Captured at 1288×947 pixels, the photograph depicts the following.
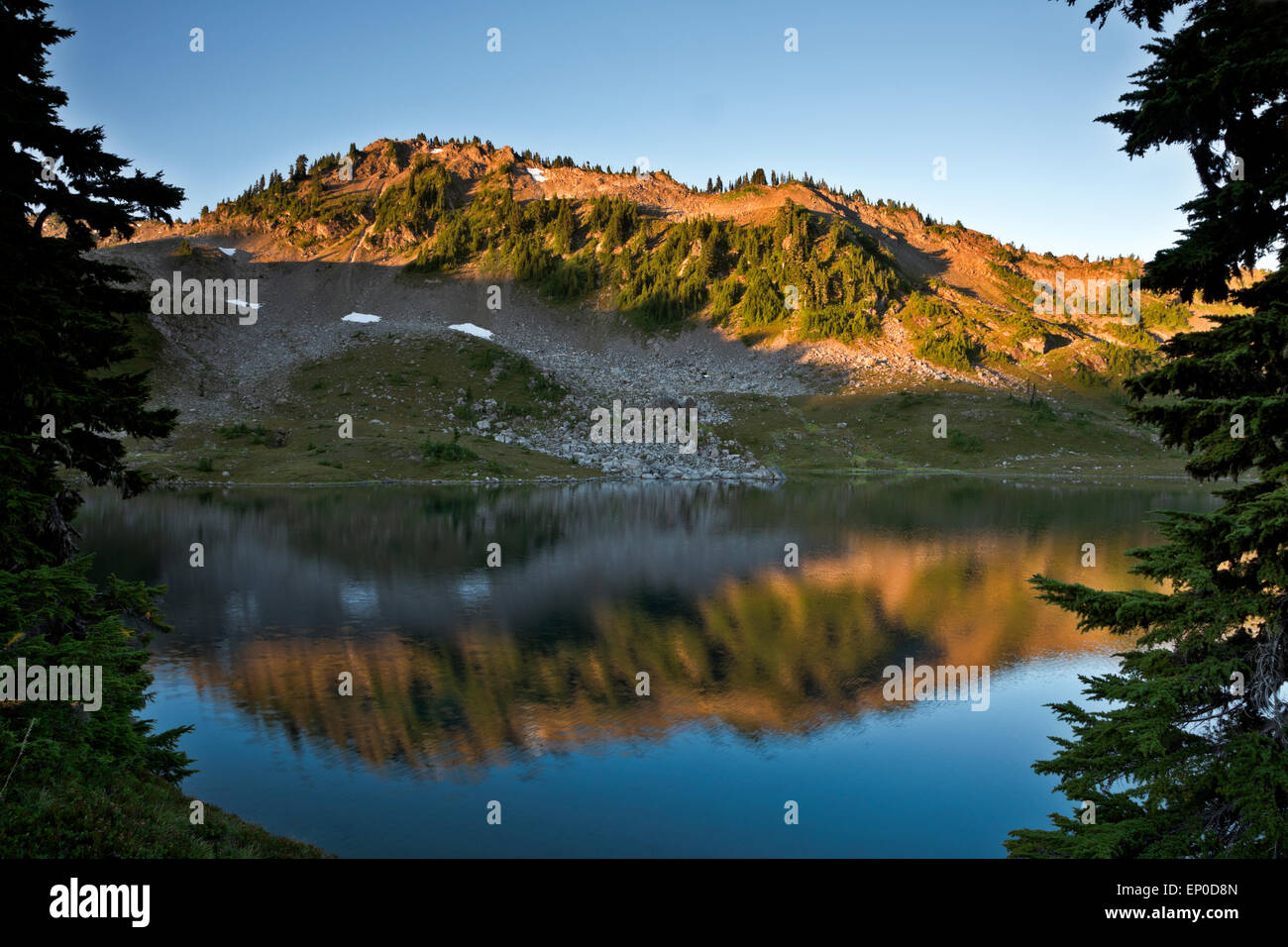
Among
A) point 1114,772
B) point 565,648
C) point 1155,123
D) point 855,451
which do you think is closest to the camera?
point 1114,772

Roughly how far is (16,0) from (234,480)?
77.2 metres

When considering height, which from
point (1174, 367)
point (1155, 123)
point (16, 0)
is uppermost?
point (16, 0)

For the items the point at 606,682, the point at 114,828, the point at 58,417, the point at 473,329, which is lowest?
the point at 606,682

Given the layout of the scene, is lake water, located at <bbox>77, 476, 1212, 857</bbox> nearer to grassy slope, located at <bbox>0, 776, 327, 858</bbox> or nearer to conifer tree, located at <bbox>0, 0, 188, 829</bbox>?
grassy slope, located at <bbox>0, 776, 327, 858</bbox>

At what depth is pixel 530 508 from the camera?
246 feet

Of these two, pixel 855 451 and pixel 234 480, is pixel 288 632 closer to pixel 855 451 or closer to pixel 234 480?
pixel 234 480

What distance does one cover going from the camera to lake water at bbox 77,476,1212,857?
53.9ft

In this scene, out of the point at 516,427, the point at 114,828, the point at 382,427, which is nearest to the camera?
the point at 114,828

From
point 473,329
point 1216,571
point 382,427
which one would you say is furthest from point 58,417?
point 473,329

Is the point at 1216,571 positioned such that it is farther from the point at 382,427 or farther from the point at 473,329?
the point at 473,329

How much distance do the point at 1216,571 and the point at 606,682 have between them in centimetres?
1842

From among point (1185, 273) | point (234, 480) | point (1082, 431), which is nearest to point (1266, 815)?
point (1185, 273)

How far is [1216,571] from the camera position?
11602 mm
